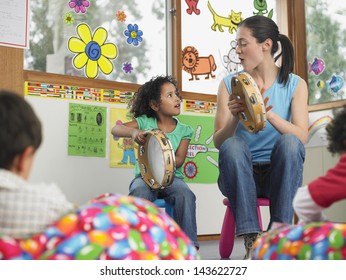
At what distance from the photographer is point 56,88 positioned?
9.42 feet

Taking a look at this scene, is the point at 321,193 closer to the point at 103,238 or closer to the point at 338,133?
the point at 338,133

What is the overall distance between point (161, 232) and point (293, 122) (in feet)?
4.45

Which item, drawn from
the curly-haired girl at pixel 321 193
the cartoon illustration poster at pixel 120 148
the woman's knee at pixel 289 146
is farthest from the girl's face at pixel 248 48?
the curly-haired girl at pixel 321 193

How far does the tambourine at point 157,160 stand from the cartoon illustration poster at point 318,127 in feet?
4.47

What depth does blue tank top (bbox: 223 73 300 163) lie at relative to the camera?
7.48 ft

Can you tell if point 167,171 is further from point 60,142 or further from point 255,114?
point 60,142

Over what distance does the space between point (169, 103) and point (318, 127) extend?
48.5 inches

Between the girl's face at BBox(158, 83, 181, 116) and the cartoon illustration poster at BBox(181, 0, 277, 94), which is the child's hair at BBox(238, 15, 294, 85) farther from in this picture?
the cartoon illustration poster at BBox(181, 0, 277, 94)

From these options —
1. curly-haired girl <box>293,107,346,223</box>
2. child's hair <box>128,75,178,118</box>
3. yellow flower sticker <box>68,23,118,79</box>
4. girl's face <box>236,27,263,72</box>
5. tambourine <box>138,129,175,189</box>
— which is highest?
yellow flower sticker <box>68,23,118,79</box>

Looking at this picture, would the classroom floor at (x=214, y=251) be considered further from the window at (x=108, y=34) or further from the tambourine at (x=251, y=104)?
the window at (x=108, y=34)

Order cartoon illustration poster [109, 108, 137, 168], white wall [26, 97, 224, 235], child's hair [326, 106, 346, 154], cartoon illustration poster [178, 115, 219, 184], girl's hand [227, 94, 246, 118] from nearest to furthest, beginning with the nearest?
child's hair [326, 106, 346, 154], girl's hand [227, 94, 246, 118], white wall [26, 97, 224, 235], cartoon illustration poster [109, 108, 137, 168], cartoon illustration poster [178, 115, 219, 184]

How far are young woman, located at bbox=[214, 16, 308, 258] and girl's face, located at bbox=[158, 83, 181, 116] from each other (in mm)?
337

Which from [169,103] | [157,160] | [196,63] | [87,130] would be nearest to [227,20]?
[196,63]

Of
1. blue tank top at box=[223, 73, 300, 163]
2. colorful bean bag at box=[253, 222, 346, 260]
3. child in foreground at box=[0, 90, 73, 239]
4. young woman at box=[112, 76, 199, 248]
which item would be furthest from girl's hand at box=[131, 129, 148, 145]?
child in foreground at box=[0, 90, 73, 239]
